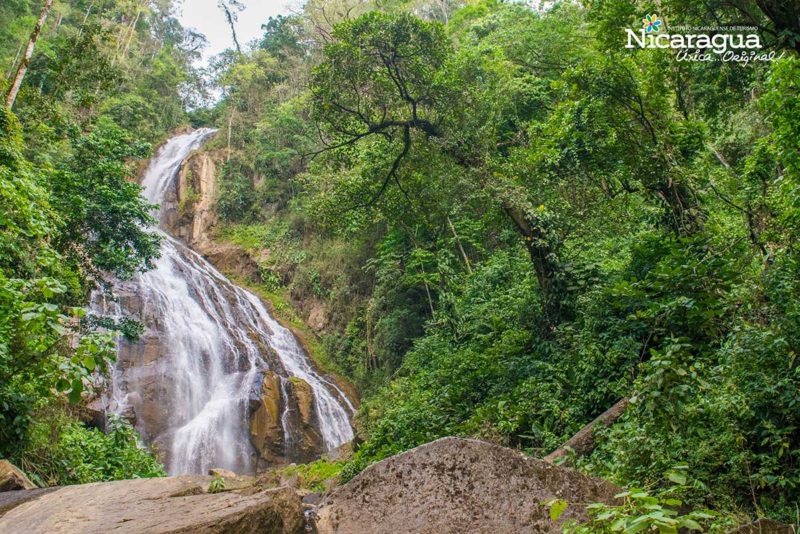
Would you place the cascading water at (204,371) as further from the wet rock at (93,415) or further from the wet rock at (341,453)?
the wet rock at (341,453)

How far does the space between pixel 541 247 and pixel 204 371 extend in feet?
41.7

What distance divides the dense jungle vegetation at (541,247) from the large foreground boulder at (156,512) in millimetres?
793

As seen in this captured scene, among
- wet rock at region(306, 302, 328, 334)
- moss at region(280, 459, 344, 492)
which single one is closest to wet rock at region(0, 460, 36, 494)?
moss at region(280, 459, 344, 492)

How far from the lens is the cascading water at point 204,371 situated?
A: 14414 millimetres

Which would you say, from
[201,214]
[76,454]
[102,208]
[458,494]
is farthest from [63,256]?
[201,214]

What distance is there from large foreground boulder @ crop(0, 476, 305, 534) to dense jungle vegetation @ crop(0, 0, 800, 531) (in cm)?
79

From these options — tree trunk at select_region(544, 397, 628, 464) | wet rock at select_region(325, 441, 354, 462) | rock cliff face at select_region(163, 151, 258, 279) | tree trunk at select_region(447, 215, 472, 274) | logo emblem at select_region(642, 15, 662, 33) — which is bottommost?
wet rock at select_region(325, 441, 354, 462)

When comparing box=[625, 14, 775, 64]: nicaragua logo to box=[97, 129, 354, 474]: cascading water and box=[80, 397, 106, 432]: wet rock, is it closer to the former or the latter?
box=[97, 129, 354, 474]: cascading water

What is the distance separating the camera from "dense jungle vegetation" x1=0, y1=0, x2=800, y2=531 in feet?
13.4

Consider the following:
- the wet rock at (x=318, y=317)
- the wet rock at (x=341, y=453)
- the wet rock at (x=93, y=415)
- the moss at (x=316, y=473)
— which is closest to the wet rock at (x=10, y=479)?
the moss at (x=316, y=473)

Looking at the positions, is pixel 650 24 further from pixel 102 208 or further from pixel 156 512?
pixel 102 208

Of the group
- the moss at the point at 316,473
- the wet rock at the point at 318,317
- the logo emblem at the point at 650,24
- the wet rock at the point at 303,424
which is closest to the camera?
the logo emblem at the point at 650,24

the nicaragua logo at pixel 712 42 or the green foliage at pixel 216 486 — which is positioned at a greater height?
the nicaragua logo at pixel 712 42

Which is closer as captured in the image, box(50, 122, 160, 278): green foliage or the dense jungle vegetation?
the dense jungle vegetation
